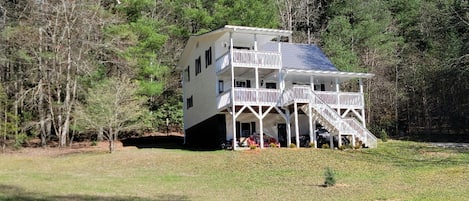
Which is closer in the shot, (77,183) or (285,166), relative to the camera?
(77,183)

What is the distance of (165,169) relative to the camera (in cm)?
2072

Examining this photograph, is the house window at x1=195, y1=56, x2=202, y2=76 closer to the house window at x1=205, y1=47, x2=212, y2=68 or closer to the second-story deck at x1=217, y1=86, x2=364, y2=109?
the house window at x1=205, y1=47, x2=212, y2=68

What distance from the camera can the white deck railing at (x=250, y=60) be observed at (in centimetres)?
2755

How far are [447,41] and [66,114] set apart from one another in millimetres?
31925

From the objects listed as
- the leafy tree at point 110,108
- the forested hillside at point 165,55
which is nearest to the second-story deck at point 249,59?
the leafy tree at point 110,108

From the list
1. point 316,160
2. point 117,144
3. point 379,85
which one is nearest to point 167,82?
point 117,144

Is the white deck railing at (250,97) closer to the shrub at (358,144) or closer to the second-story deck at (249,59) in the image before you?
the second-story deck at (249,59)

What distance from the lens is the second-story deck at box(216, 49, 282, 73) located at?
27484mm

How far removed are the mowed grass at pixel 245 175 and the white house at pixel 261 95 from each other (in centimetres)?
281

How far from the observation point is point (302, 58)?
33719 mm

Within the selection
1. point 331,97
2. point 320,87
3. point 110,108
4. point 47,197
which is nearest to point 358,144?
point 331,97

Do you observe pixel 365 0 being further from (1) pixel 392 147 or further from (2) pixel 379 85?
(1) pixel 392 147

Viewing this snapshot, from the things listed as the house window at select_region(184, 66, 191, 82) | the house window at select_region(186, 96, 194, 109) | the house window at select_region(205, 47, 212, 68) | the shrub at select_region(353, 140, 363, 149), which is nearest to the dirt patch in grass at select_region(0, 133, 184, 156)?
the house window at select_region(186, 96, 194, 109)

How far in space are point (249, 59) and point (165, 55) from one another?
1576 centimetres
